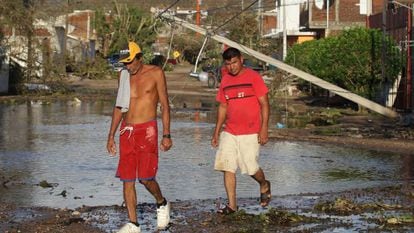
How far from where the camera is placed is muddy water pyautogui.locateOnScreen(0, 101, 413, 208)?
472 inches

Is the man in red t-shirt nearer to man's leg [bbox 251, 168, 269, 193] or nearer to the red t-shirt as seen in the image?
the red t-shirt

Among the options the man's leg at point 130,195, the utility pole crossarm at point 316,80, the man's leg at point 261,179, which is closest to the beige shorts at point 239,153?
the man's leg at point 261,179

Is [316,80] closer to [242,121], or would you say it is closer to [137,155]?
[242,121]

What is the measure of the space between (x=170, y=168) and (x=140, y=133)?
18.6 ft

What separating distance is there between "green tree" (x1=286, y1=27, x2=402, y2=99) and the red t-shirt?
18.7 m

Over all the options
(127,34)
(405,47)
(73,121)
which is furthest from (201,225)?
(127,34)

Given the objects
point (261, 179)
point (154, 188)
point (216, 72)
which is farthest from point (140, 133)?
point (216, 72)

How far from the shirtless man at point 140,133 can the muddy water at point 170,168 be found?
2.01m

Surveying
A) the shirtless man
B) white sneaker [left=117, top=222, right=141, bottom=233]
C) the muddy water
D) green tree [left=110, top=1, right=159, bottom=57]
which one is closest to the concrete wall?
the muddy water

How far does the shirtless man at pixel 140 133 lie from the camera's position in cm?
900

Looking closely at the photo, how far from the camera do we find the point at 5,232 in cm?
900

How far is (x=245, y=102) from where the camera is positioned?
10.1m

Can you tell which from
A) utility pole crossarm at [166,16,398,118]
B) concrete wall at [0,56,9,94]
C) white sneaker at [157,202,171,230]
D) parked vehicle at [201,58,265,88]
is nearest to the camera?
white sneaker at [157,202,171,230]

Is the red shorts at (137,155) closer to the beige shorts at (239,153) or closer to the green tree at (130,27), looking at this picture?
the beige shorts at (239,153)
